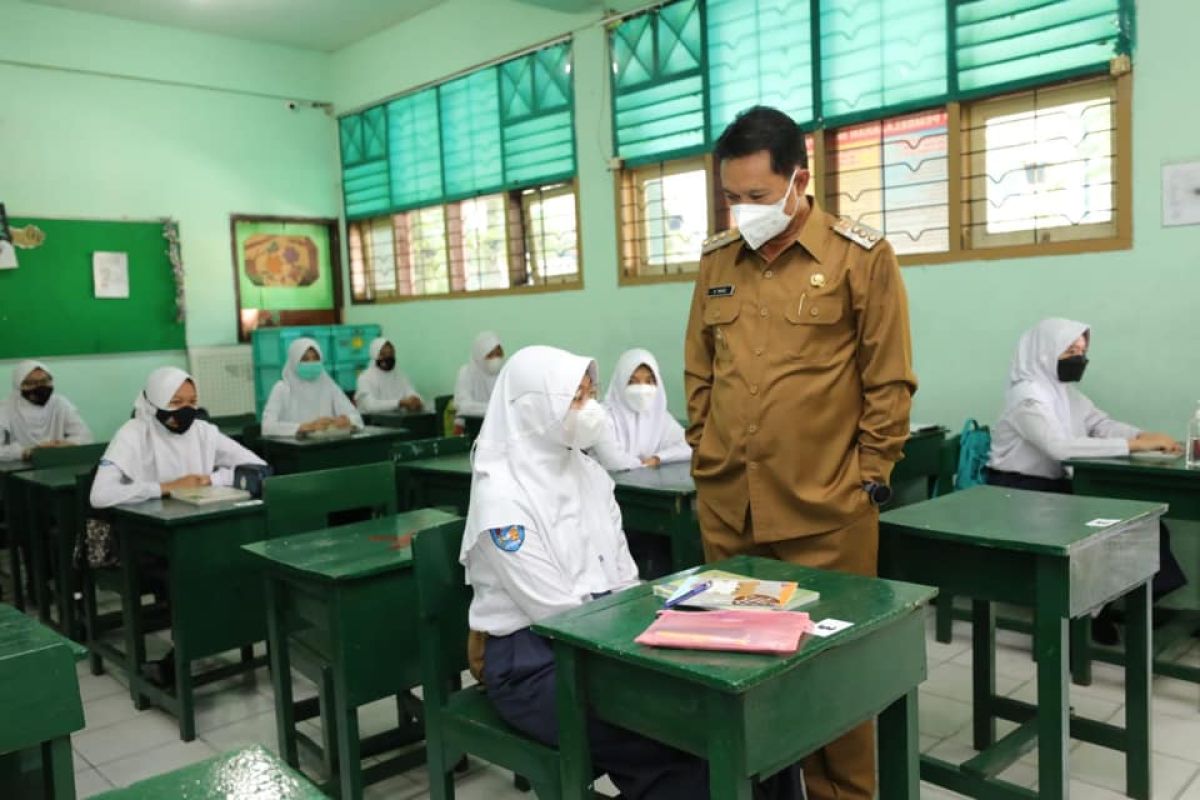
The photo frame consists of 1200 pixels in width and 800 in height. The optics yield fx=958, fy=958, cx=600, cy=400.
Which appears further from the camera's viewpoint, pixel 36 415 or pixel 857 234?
pixel 36 415

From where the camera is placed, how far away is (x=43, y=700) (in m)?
1.51

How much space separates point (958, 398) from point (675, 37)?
2.41 metres

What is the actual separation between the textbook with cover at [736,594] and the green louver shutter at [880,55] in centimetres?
319

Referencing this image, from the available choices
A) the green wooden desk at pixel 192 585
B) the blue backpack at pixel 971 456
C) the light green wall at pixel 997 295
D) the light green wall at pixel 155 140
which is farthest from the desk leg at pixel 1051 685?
the light green wall at pixel 155 140

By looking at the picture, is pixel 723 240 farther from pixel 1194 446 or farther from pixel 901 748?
pixel 1194 446

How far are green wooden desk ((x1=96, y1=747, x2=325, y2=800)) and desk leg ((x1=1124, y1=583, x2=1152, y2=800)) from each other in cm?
201

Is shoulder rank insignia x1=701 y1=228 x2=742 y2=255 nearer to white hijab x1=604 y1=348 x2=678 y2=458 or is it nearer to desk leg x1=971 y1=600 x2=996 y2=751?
desk leg x1=971 y1=600 x2=996 y2=751

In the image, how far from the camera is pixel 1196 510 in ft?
9.55

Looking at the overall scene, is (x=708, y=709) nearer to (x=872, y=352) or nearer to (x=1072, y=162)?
(x=872, y=352)

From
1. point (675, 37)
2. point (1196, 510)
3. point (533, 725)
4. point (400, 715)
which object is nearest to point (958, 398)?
point (1196, 510)

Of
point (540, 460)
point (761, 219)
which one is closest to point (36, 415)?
point (540, 460)

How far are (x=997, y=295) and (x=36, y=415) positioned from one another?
520cm

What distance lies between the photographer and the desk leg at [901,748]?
1.65 meters

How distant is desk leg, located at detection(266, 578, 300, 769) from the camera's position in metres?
2.47
